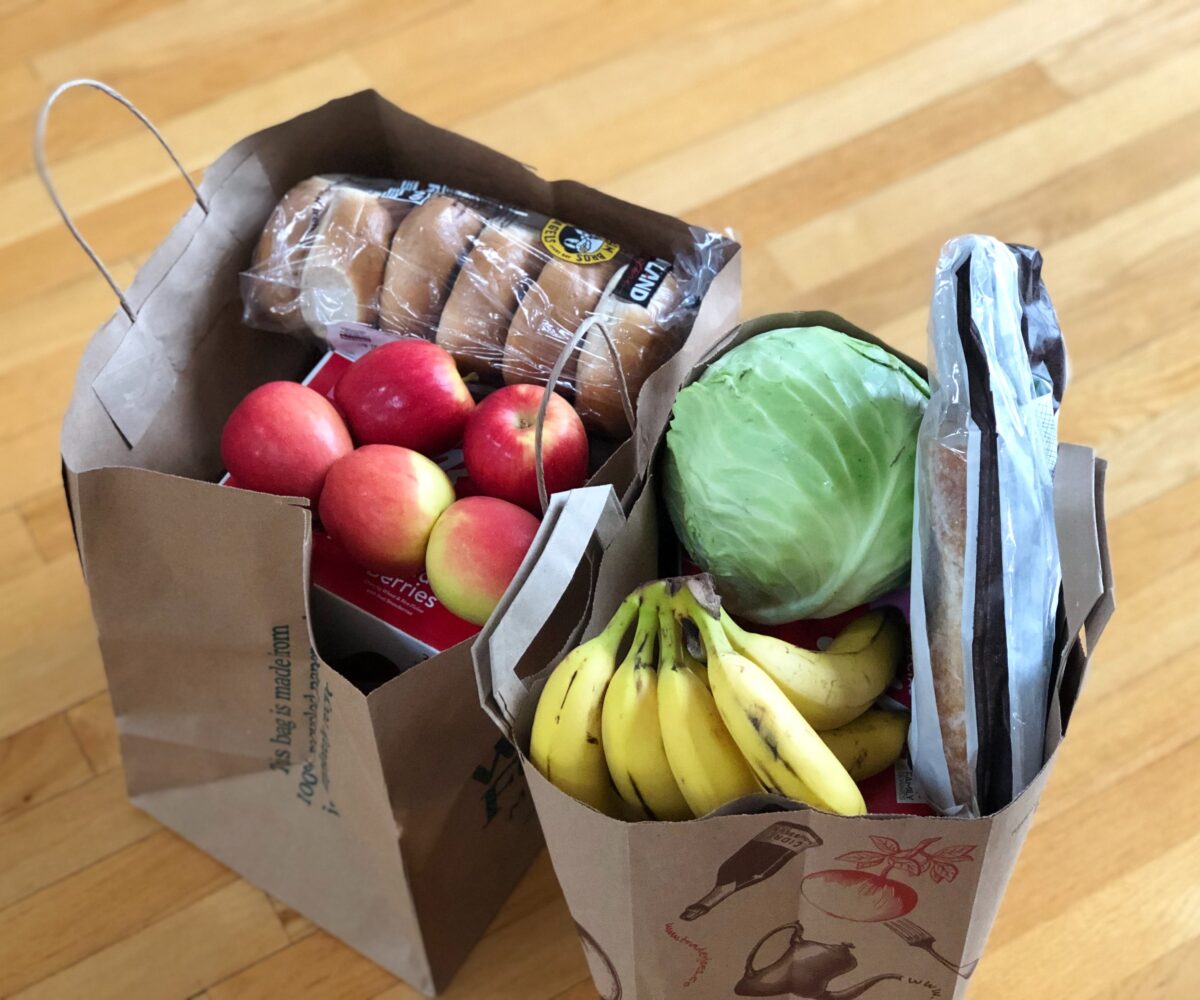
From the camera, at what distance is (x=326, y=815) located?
3.34 feet

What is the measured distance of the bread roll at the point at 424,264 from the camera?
40.0 inches

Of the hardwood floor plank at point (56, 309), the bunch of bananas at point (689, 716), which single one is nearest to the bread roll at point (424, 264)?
the bunch of bananas at point (689, 716)

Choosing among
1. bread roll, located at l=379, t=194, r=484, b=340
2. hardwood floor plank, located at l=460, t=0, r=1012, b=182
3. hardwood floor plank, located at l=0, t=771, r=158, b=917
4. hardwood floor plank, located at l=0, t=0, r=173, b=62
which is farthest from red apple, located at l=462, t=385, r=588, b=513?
hardwood floor plank, located at l=0, t=0, r=173, b=62

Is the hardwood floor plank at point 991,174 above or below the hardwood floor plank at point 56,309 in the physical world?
below

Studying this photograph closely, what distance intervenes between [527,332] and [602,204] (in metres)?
0.13

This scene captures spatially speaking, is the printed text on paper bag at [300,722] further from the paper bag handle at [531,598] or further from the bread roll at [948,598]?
the bread roll at [948,598]

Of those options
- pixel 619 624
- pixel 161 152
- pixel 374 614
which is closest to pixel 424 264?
pixel 374 614

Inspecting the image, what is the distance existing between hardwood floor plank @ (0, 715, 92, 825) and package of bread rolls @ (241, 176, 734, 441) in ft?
1.46

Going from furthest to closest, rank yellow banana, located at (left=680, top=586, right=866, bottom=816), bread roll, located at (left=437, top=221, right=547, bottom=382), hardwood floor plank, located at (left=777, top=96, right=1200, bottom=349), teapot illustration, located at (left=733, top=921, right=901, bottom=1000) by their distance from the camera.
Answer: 1. hardwood floor plank, located at (left=777, top=96, right=1200, bottom=349)
2. bread roll, located at (left=437, top=221, right=547, bottom=382)
3. teapot illustration, located at (left=733, top=921, right=901, bottom=1000)
4. yellow banana, located at (left=680, top=586, right=866, bottom=816)

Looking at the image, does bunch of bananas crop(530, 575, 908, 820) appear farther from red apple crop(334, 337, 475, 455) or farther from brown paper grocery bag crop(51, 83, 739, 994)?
red apple crop(334, 337, 475, 455)

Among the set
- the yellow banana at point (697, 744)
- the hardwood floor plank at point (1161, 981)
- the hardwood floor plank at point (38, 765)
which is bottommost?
the hardwood floor plank at point (1161, 981)

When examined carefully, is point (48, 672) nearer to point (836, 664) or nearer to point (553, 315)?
point (553, 315)

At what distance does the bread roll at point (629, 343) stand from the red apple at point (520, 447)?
45mm

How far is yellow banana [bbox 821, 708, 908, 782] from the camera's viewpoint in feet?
2.62
